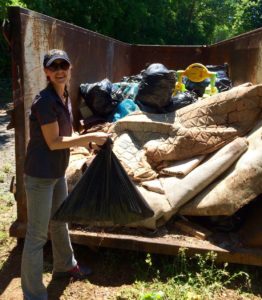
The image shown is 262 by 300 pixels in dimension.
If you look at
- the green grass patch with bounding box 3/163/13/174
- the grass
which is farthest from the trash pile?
the green grass patch with bounding box 3/163/13/174

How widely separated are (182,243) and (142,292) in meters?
0.44

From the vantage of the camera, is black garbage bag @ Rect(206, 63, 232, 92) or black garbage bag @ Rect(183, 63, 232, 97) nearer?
black garbage bag @ Rect(183, 63, 232, 97)

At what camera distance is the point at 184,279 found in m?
2.88

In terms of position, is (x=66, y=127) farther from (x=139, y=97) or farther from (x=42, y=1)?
(x=42, y=1)

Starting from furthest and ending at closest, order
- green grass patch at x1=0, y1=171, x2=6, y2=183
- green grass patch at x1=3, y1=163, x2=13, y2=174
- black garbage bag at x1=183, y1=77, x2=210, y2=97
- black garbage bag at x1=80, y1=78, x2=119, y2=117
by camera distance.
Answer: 1. black garbage bag at x1=183, y1=77, x2=210, y2=97
2. green grass patch at x1=3, y1=163, x2=13, y2=174
3. green grass patch at x1=0, y1=171, x2=6, y2=183
4. black garbage bag at x1=80, y1=78, x2=119, y2=117

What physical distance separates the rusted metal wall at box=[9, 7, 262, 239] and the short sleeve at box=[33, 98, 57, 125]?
1.98 feet

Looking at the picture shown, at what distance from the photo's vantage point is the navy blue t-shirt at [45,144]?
7.76ft

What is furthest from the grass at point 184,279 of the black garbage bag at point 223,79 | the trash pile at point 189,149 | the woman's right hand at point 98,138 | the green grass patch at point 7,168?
the black garbage bag at point 223,79

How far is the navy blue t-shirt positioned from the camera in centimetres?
237

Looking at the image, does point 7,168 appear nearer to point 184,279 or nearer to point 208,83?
point 208,83

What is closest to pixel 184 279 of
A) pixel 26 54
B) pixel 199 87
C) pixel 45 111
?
pixel 45 111

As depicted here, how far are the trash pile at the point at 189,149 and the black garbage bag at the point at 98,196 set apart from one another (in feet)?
0.55

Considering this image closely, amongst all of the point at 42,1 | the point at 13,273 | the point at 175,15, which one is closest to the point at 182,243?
the point at 13,273

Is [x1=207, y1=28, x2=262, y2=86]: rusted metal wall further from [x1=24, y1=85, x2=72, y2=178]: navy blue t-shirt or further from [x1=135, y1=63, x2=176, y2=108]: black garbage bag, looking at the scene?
[x1=24, y1=85, x2=72, y2=178]: navy blue t-shirt
